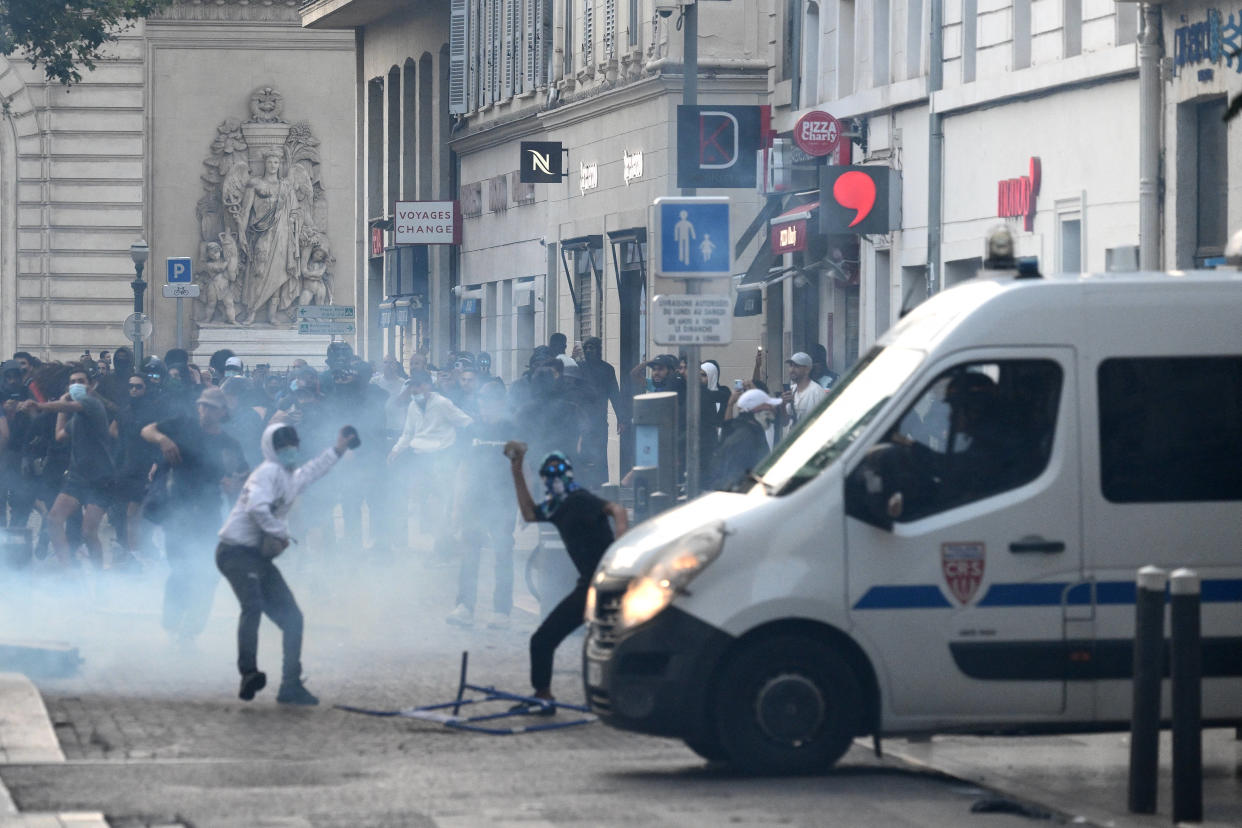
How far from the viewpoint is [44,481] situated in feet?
78.9

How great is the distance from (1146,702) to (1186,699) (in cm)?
20

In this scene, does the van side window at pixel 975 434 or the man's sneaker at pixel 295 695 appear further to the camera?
the man's sneaker at pixel 295 695

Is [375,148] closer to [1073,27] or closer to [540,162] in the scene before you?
[540,162]

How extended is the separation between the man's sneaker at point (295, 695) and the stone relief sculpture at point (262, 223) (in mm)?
47871

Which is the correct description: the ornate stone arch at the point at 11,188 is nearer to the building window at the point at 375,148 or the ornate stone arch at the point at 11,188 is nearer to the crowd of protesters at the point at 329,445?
the building window at the point at 375,148

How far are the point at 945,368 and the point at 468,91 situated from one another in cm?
3891

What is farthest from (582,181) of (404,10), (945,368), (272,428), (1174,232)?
(945,368)

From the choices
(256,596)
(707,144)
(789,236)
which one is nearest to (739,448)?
(707,144)

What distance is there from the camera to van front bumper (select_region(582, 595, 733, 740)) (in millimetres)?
10695

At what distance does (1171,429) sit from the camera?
10.8 meters

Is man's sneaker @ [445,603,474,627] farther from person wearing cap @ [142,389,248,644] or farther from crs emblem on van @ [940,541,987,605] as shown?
crs emblem on van @ [940,541,987,605]

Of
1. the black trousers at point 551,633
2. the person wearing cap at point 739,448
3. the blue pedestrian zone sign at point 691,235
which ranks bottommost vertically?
the black trousers at point 551,633

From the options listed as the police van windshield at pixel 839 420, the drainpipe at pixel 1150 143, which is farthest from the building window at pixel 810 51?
the police van windshield at pixel 839 420

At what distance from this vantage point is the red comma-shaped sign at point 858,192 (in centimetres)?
2945
